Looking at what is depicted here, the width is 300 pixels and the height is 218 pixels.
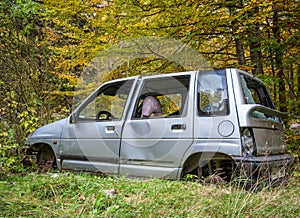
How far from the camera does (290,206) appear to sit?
2689 mm

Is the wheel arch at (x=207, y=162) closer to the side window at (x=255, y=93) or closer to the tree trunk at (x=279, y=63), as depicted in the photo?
the side window at (x=255, y=93)

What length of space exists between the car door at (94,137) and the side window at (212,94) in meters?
1.14

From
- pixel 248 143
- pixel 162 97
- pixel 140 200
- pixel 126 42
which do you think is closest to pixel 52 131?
pixel 162 97

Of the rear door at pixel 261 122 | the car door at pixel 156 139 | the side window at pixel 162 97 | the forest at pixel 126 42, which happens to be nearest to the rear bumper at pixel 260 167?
the rear door at pixel 261 122

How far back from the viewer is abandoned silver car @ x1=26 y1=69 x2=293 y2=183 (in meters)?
3.25

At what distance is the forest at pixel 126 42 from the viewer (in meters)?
5.12

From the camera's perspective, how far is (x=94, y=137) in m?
4.33

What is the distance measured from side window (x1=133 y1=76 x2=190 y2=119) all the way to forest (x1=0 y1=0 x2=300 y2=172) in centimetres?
121

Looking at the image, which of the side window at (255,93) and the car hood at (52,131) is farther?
the car hood at (52,131)

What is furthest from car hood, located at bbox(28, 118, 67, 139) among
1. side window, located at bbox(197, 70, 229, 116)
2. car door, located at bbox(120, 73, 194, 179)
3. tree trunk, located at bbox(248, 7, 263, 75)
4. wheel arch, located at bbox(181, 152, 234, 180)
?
tree trunk, located at bbox(248, 7, 263, 75)

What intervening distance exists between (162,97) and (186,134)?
174cm

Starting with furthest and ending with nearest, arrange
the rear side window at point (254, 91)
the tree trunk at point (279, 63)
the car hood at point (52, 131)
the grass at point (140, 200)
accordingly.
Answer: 1. the tree trunk at point (279, 63)
2. the car hood at point (52, 131)
3. the rear side window at point (254, 91)
4. the grass at point (140, 200)

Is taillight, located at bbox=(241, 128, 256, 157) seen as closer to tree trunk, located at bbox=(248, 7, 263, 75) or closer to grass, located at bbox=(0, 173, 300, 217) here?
grass, located at bbox=(0, 173, 300, 217)

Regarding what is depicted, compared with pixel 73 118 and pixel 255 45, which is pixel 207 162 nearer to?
pixel 73 118
